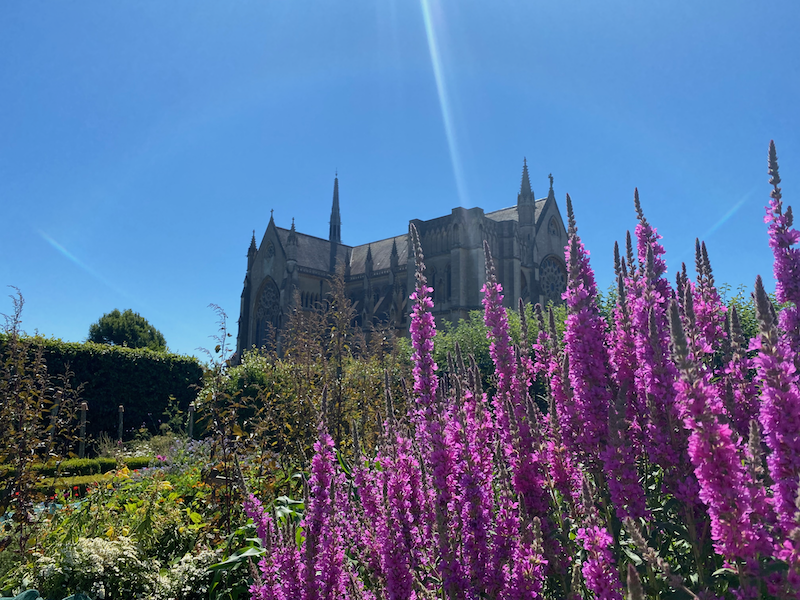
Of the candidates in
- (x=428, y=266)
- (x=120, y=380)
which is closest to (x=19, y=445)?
(x=120, y=380)

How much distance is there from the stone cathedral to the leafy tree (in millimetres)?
7492

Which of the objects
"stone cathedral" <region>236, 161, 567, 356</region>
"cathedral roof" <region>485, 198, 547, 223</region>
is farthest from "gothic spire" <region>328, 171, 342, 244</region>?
"cathedral roof" <region>485, 198, 547, 223</region>

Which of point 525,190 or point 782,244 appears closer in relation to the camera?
Result: point 782,244

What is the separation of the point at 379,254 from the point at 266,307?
38.0ft

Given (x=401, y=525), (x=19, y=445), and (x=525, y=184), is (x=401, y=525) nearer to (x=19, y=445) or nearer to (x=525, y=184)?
(x=19, y=445)

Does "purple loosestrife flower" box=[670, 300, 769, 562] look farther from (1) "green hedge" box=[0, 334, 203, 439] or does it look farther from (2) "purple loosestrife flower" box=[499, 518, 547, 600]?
(1) "green hedge" box=[0, 334, 203, 439]

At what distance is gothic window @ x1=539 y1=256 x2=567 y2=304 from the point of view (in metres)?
44.8

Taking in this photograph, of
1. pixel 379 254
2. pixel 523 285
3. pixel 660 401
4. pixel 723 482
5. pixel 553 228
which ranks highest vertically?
pixel 379 254

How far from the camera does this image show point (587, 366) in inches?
104

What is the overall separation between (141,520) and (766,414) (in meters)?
5.41

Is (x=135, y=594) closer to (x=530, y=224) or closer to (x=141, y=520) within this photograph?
(x=141, y=520)

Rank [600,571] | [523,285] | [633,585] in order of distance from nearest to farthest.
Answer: [633,585] → [600,571] → [523,285]

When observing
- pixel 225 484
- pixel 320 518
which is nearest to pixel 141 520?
pixel 225 484

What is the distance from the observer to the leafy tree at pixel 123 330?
45156mm
